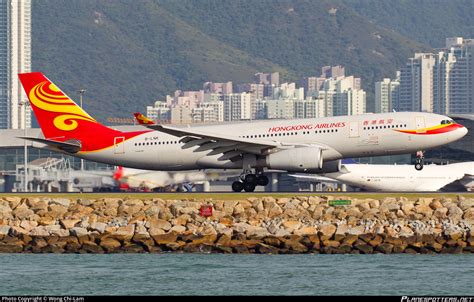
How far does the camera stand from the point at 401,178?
88938 mm

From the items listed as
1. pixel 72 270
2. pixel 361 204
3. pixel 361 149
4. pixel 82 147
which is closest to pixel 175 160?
pixel 82 147

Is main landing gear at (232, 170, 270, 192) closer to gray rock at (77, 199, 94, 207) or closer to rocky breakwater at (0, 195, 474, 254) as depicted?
rocky breakwater at (0, 195, 474, 254)

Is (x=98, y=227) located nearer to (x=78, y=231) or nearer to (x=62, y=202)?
(x=78, y=231)

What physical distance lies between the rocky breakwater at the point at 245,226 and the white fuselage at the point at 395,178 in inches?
1236

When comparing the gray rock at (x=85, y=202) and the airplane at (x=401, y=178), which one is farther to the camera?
the airplane at (x=401, y=178)

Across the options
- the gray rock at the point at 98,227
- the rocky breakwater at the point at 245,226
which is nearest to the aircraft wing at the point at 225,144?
the rocky breakwater at the point at 245,226

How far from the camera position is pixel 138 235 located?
183 feet

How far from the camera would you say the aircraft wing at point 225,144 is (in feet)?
215

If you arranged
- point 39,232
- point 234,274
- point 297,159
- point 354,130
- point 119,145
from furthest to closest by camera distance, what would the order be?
point 119,145
point 354,130
point 297,159
point 39,232
point 234,274

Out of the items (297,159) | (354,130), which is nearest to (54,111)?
(297,159)

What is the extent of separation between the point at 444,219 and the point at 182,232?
11635 millimetres

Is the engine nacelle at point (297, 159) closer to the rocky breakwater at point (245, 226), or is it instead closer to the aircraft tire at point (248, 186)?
the aircraft tire at point (248, 186)

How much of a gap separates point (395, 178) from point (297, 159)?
24781 mm

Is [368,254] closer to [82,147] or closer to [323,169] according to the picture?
[323,169]
